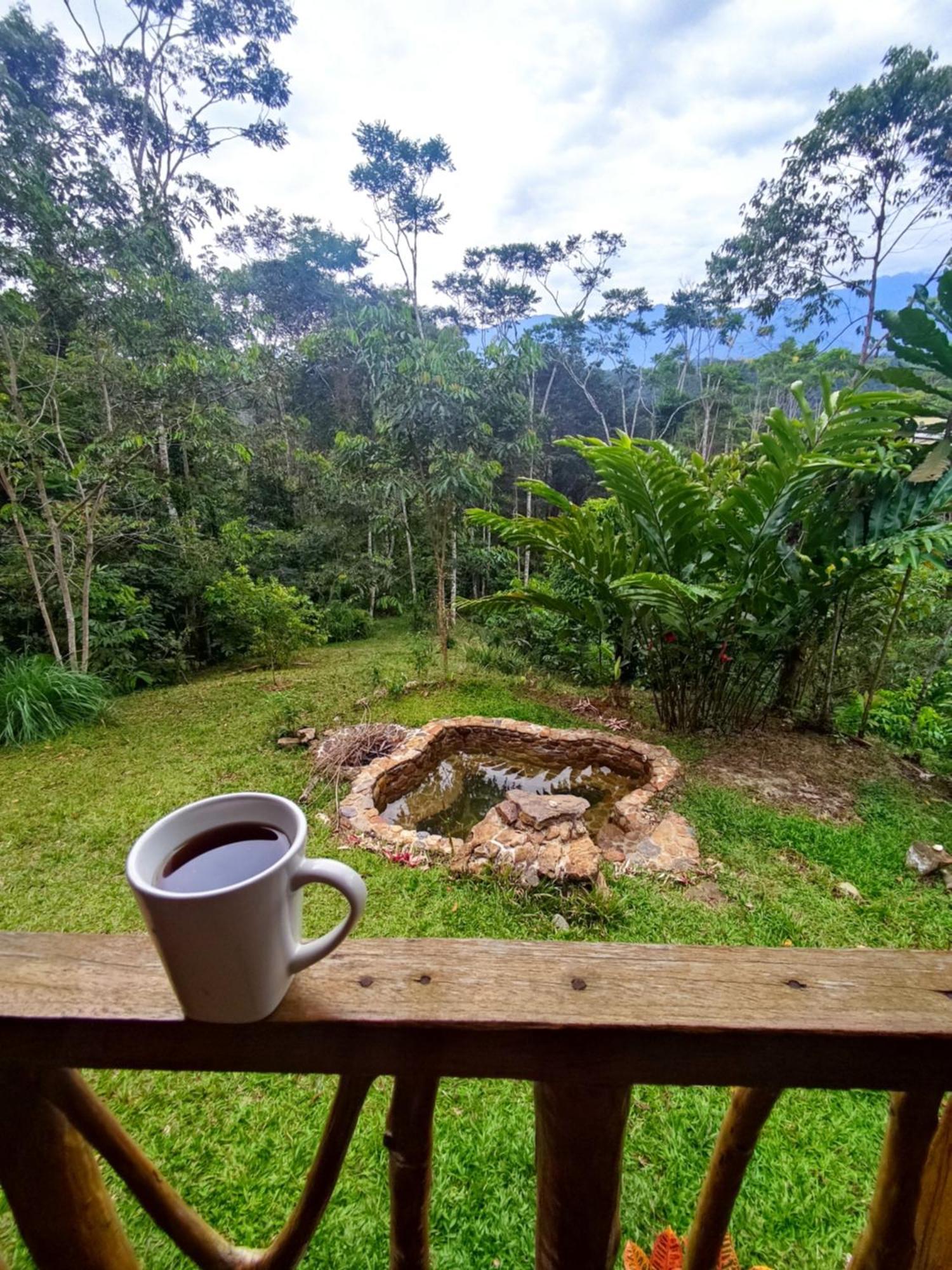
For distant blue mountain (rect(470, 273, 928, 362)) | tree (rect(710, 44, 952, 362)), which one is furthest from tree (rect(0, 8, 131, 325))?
tree (rect(710, 44, 952, 362))

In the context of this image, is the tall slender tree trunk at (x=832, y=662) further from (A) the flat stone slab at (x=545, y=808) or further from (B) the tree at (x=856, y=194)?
(B) the tree at (x=856, y=194)

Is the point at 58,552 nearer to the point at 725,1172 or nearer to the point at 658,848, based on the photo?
the point at 658,848

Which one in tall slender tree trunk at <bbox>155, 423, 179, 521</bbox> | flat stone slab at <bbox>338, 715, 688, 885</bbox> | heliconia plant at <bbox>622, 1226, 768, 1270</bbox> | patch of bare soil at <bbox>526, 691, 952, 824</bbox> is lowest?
flat stone slab at <bbox>338, 715, 688, 885</bbox>

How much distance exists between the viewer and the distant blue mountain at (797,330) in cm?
766

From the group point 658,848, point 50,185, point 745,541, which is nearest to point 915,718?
point 745,541

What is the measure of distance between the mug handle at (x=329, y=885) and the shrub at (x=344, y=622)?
A: 646cm

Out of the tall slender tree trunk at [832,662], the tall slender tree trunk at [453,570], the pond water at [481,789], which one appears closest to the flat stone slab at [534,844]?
the pond water at [481,789]

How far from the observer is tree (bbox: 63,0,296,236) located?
6.35m

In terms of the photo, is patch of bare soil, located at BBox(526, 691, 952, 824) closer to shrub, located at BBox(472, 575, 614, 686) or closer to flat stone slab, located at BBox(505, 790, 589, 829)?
flat stone slab, located at BBox(505, 790, 589, 829)

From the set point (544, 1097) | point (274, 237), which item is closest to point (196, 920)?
point (544, 1097)

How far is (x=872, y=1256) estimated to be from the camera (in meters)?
0.46

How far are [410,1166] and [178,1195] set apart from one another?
10.4 inches

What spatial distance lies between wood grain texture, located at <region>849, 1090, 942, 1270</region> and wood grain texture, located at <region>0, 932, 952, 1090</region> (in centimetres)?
7

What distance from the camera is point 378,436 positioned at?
4.74 meters
